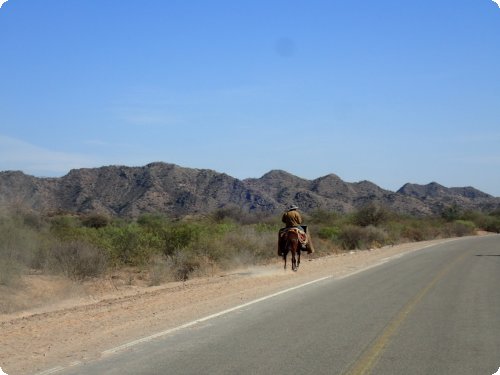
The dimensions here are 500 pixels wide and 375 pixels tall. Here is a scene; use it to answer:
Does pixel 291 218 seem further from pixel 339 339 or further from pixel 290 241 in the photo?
pixel 339 339

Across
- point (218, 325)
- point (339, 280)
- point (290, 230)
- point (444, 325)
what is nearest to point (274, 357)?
point (218, 325)

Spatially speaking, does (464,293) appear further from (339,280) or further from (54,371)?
(54,371)

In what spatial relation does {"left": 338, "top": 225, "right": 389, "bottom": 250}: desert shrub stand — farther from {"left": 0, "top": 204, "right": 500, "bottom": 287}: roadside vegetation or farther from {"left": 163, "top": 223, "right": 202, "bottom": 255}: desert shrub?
{"left": 163, "top": 223, "right": 202, "bottom": 255}: desert shrub

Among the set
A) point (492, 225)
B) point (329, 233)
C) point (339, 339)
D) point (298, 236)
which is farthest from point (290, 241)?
point (492, 225)

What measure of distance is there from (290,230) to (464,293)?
8.78 metres

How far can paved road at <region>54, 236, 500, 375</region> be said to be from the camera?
875 centimetres

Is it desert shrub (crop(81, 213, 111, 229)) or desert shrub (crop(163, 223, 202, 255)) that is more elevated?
desert shrub (crop(81, 213, 111, 229))

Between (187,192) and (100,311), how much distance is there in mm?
84551

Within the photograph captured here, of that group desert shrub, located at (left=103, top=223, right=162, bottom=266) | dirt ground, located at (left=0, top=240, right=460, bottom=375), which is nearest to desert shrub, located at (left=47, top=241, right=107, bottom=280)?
dirt ground, located at (left=0, top=240, right=460, bottom=375)

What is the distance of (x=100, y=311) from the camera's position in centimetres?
1466

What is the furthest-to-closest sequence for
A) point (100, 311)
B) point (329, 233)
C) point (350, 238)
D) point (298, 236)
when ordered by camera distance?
point (329, 233) → point (350, 238) → point (298, 236) → point (100, 311)

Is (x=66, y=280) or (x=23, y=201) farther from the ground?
(x=23, y=201)

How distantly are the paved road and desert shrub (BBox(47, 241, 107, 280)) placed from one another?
9.18 m

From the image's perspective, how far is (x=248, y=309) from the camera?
562 inches
